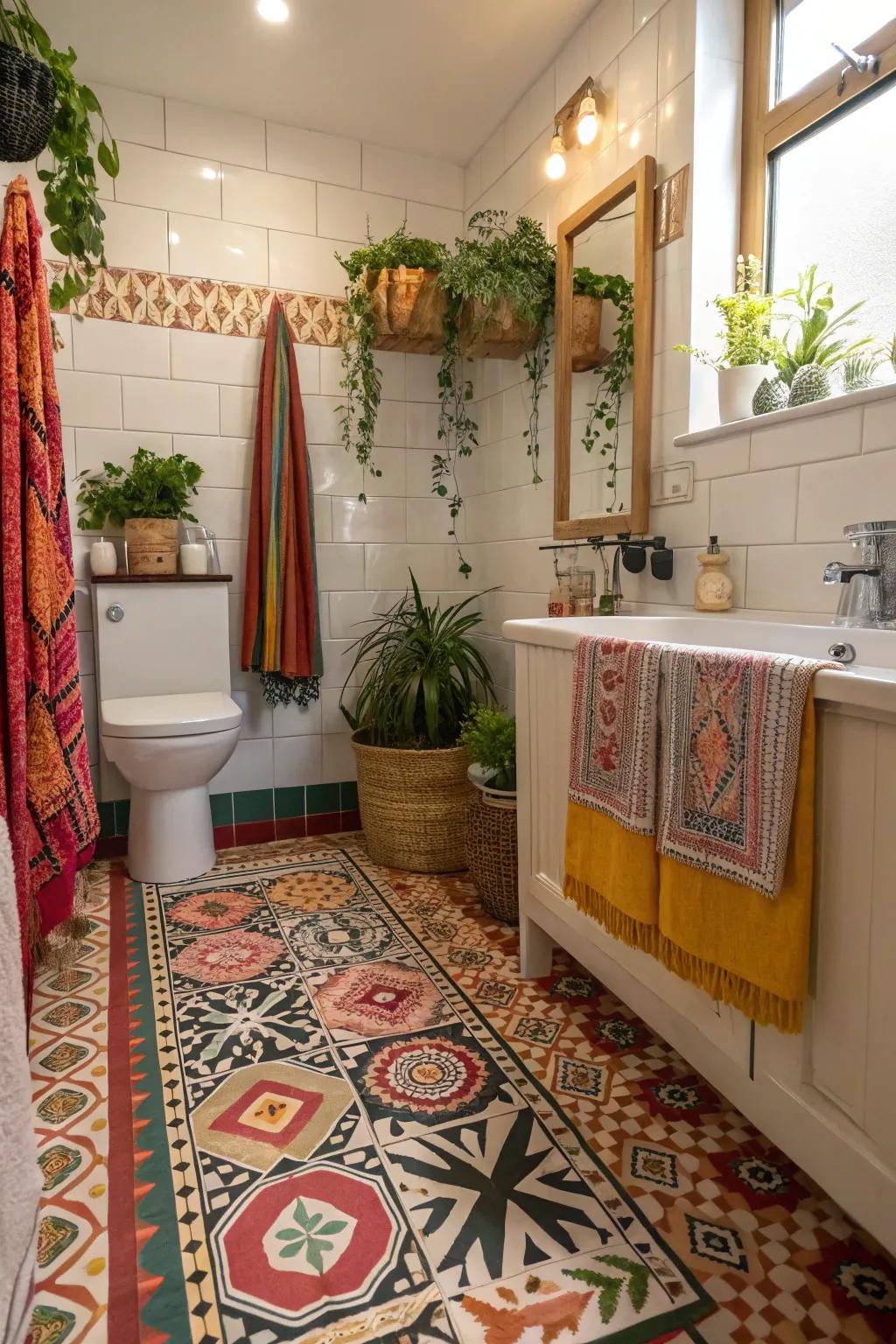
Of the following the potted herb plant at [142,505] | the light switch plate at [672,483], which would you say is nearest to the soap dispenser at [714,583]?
the light switch plate at [672,483]

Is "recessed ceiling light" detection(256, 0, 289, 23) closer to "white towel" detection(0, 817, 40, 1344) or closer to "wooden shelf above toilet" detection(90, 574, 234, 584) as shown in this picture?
"wooden shelf above toilet" detection(90, 574, 234, 584)

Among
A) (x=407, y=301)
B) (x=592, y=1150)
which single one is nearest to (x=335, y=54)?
(x=407, y=301)

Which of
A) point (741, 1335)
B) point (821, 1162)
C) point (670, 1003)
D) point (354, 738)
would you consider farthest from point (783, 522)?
point (354, 738)

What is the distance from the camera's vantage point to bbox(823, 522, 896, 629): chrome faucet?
1355 mm

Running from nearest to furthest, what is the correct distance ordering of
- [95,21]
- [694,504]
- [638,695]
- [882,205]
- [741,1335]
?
[741,1335], [638,695], [882,205], [694,504], [95,21]

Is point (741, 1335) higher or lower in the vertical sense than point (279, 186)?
lower

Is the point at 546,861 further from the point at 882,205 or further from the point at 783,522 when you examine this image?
the point at 882,205

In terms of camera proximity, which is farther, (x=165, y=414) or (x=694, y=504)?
(x=165, y=414)

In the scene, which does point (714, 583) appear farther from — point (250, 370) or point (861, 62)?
Result: point (250, 370)

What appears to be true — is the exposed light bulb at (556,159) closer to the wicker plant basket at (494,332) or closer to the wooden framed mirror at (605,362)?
the wooden framed mirror at (605,362)

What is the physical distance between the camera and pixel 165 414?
8.64 ft

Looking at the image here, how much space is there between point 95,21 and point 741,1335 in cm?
313

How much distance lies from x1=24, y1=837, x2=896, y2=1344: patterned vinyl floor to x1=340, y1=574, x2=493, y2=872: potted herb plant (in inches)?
19.8

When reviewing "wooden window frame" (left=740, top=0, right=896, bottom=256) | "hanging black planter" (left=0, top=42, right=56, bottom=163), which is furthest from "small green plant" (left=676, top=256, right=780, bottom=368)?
"hanging black planter" (left=0, top=42, right=56, bottom=163)
